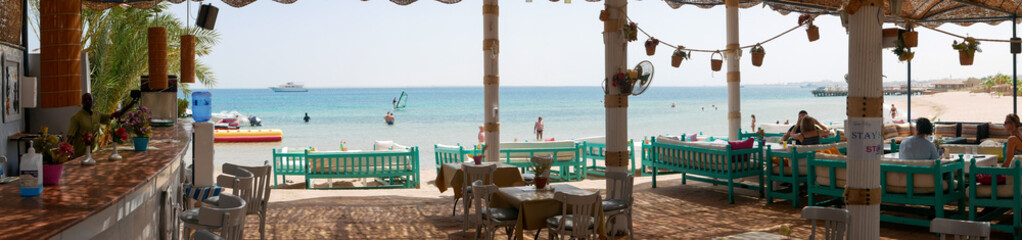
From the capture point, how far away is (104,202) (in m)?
3.34

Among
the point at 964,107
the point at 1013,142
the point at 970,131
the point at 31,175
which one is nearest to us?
the point at 31,175

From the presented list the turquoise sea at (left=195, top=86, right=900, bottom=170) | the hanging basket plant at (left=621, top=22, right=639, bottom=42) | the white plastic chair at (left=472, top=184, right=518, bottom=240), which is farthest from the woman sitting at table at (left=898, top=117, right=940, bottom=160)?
the turquoise sea at (left=195, top=86, right=900, bottom=170)

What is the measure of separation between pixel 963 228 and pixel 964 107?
52.7 m

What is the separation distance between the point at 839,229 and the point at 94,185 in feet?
13.6

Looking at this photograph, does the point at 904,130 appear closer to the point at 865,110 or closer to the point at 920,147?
the point at 920,147

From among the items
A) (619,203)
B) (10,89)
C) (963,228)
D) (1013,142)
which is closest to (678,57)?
(619,203)

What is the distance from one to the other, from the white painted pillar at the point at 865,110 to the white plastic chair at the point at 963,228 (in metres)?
1.36

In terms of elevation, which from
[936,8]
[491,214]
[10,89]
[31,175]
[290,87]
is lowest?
[491,214]

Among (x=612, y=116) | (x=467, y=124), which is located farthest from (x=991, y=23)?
(x=467, y=124)

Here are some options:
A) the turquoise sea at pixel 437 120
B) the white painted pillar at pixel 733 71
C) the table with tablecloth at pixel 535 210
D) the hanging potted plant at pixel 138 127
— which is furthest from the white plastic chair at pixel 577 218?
the turquoise sea at pixel 437 120

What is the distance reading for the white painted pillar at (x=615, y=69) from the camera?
23.3ft

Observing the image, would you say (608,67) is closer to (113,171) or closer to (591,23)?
(113,171)

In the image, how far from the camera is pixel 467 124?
48.7 m

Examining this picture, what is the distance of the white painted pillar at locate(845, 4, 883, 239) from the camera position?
5230 millimetres
